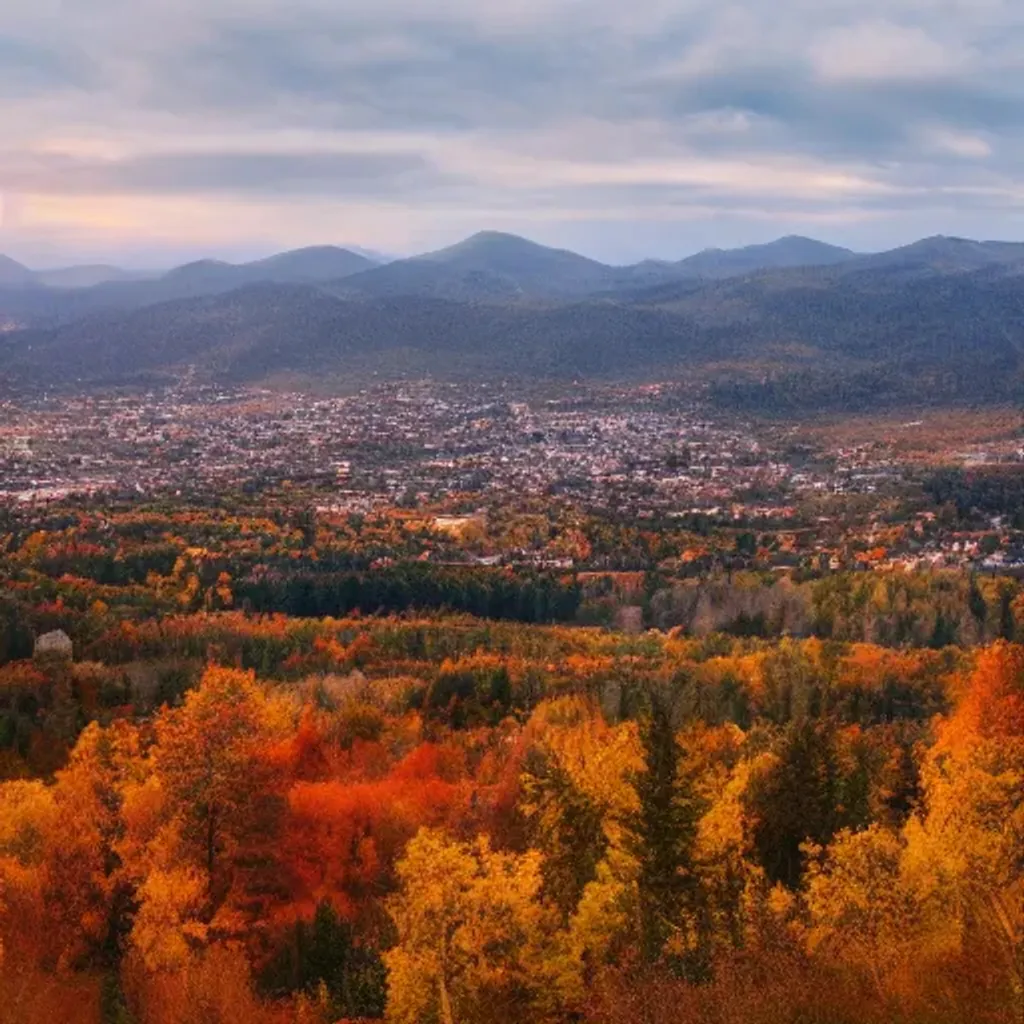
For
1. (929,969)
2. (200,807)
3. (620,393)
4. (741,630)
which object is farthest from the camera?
(620,393)

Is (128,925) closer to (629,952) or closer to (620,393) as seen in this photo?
(629,952)

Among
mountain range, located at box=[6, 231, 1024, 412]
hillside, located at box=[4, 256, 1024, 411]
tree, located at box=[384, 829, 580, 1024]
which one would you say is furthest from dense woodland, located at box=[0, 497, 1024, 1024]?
hillside, located at box=[4, 256, 1024, 411]

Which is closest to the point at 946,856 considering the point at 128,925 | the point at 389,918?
the point at 389,918

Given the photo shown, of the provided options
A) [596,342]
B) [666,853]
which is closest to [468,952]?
[666,853]

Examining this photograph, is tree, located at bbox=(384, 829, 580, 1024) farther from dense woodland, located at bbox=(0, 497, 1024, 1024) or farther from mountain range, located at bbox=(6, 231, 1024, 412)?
mountain range, located at bbox=(6, 231, 1024, 412)

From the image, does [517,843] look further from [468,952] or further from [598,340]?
[598,340]

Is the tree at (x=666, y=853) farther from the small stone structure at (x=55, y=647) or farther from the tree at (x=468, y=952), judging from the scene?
the small stone structure at (x=55, y=647)
